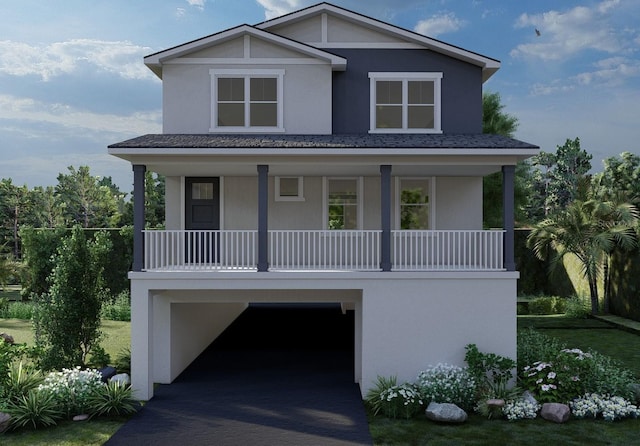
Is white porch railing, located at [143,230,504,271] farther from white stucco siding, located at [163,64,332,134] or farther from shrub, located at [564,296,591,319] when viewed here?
shrub, located at [564,296,591,319]

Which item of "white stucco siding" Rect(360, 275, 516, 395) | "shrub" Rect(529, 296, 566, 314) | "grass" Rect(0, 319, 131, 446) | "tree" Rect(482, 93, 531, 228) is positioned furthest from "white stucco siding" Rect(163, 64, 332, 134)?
"tree" Rect(482, 93, 531, 228)

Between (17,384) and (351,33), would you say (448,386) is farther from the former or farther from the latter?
(351,33)

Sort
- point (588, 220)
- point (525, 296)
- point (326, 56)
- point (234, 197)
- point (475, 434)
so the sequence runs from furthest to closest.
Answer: point (525, 296) < point (588, 220) < point (234, 197) < point (326, 56) < point (475, 434)

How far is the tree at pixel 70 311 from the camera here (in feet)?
46.3

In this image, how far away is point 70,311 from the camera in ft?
46.8

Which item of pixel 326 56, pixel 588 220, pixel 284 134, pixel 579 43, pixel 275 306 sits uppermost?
pixel 579 43

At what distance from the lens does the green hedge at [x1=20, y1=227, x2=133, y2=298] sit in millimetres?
24844

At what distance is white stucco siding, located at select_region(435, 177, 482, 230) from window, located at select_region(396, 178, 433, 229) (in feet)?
1.25

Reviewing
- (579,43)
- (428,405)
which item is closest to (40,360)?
(428,405)

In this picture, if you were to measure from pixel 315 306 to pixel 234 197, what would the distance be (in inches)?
520

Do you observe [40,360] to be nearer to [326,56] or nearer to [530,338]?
[326,56]

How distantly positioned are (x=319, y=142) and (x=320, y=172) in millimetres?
1690

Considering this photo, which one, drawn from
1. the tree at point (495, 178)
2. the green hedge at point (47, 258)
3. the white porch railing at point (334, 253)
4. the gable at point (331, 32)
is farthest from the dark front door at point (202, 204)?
the tree at point (495, 178)

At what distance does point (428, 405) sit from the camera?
455 inches
